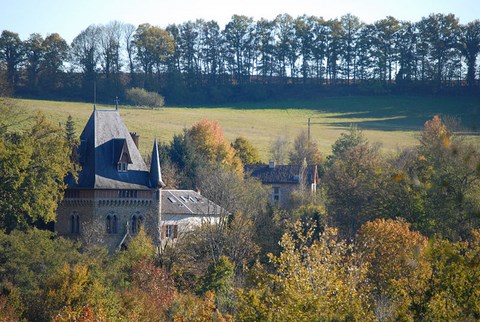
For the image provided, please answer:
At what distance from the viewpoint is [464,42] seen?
107m

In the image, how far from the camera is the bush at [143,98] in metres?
107

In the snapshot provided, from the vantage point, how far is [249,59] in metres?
123

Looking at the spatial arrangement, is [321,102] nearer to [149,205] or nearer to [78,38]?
[78,38]

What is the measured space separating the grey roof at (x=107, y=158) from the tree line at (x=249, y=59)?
162ft

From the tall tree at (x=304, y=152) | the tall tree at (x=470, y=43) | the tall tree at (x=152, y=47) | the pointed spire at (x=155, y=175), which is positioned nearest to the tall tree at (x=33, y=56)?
the tall tree at (x=152, y=47)

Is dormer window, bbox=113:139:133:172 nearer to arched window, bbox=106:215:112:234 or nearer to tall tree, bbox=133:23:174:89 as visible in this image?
arched window, bbox=106:215:112:234

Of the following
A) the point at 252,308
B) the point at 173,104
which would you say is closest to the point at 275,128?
the point at 173,104

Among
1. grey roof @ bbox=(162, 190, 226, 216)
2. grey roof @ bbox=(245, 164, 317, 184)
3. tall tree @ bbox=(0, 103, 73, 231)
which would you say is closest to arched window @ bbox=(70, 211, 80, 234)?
tall tree @ bbox=(0, 103, 73, 231)

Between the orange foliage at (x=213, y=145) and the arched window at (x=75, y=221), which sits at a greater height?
the orange foliage at (x=213, y=145)

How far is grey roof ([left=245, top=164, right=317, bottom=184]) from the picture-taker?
7656 centimetres

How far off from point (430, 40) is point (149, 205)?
231 feet

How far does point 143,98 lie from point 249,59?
69.9ft

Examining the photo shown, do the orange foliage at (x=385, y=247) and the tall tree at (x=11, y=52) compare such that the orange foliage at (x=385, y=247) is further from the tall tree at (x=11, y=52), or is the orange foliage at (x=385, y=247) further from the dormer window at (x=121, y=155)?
the tall tree at (x=11, y=52)

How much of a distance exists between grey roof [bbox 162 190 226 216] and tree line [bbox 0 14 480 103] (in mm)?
47117
